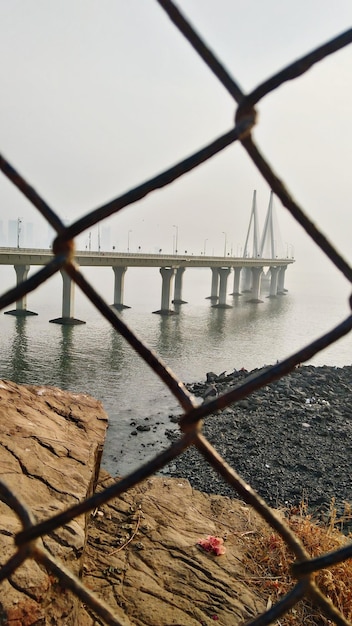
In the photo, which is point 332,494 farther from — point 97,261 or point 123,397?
point 97,261

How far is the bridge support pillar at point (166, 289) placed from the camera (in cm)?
4359

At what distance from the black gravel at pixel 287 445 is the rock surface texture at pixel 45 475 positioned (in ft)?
10.6

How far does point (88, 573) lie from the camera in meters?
4.91

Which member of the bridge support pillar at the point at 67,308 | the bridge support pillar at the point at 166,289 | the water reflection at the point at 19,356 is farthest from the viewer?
the bridge support pillar at the point at 166,289

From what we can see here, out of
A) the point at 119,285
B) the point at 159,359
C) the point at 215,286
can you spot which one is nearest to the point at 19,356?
the point at 119,285

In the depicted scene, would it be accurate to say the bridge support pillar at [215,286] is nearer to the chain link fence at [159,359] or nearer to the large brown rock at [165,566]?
the large brown rock at [165,566]

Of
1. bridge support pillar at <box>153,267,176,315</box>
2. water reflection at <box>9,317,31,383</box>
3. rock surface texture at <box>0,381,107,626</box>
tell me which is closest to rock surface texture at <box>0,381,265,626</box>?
rock surface texture at <box>0,381,107,626</box>

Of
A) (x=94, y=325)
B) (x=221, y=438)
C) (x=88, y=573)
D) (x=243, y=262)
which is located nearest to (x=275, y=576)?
(x=88, y=573)

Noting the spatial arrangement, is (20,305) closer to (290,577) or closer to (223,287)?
(223,287)

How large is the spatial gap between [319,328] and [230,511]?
32798 millimetres

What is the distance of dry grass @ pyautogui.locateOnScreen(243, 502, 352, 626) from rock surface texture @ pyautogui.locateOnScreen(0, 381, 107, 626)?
2.21 m

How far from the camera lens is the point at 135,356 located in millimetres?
25406

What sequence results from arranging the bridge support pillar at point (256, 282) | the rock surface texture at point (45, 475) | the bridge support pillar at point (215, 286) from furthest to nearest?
the bridge support pillar at point (256, 282) → the bridge support pillar at point (215, 286) → the rock surface texture at point (45, 475)

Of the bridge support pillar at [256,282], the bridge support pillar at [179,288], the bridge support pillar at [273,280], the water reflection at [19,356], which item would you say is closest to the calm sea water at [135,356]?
the water reflection at [19,356]
